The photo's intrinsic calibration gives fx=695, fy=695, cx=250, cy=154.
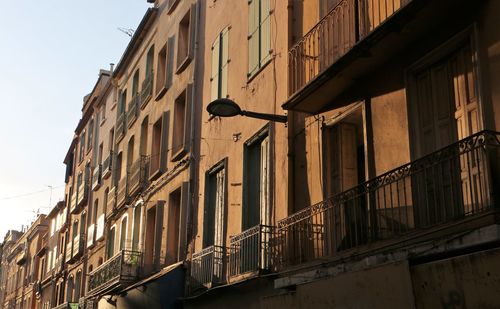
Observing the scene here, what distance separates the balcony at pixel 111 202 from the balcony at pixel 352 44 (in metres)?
14.0

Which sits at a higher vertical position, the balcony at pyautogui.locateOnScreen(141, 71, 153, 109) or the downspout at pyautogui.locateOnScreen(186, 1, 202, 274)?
the balcony at pyautogui.locateOnScreen(141, 71, 153, 109)

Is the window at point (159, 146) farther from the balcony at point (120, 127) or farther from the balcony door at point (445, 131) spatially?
the balcony door at point (445, 131)

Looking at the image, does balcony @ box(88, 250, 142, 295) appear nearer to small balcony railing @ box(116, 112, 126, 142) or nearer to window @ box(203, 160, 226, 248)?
window @ box(203, 160, 226, 248)

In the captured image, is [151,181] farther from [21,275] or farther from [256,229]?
[21,275]

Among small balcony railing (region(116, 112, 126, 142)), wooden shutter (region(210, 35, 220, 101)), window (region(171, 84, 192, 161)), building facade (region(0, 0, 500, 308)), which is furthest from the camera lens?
small balcony railing (region(116, 112, 126, 142))

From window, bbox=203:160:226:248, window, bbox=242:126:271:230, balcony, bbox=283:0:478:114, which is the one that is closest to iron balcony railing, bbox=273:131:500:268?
window, bbox=242:126:271:230

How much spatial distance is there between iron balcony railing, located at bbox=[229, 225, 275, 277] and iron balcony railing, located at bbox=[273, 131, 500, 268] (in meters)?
0.29

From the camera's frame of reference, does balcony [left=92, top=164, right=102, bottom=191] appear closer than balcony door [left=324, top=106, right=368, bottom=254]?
No

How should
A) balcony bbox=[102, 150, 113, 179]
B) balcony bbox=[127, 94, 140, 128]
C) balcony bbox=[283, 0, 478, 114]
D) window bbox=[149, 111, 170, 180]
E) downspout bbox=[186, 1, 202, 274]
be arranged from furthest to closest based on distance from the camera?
balcony bbox=[102, 150, 113, 179], balcony bbox=[127, 94, 140, 128], window bbox=[149, 111, 170, 180], downspout bbox=[186, 1, 202, 274], balcony bbox=[283, 0, 478, 114]

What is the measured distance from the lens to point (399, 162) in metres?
9.34

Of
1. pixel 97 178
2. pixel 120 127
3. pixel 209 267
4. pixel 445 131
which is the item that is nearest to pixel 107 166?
pixel 97 178

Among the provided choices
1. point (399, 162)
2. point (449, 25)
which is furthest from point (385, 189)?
point (449, 25)

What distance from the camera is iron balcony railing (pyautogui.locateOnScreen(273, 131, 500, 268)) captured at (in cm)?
741

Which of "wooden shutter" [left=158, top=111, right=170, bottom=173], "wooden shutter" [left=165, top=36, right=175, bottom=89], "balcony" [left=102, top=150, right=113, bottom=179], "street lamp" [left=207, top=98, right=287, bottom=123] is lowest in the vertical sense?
"street lamp" [left=207, top=98, right=287, bottom=123]
